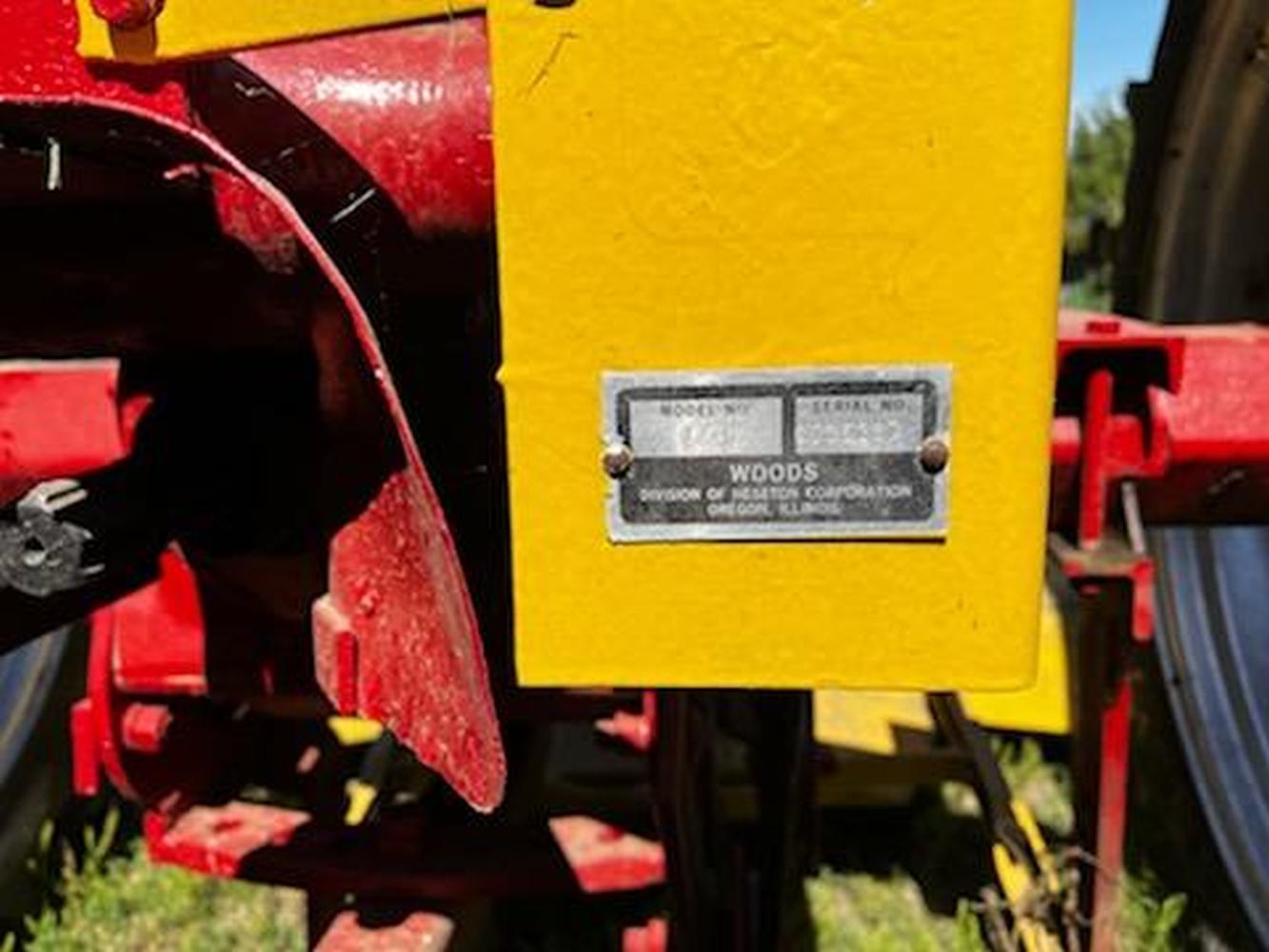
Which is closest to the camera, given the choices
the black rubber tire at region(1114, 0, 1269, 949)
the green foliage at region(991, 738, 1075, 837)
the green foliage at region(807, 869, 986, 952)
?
the black rubber tire at region(1114, 0, 1269, 949)

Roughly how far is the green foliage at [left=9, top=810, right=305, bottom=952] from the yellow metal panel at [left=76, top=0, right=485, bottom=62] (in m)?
1.71

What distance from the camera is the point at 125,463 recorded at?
42.3 inches

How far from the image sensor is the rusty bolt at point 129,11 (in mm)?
782

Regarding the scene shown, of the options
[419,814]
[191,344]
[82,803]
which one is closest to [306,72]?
[191,344]

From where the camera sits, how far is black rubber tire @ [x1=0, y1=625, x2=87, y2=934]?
2051 millimetres

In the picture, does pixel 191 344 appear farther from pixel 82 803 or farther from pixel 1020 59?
pixel 82 803

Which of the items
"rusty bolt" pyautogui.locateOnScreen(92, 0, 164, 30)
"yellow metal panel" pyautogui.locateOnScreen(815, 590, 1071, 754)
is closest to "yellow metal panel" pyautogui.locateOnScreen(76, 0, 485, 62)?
"rusty bolt" pyautogui.locateOnScreen(92, 0, 164, 30)

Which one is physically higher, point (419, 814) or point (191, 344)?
point (191, 344)

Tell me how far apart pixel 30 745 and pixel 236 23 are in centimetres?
160

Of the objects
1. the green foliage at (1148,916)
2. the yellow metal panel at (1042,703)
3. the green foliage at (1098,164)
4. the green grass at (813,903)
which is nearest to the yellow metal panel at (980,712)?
the yellow metal panel at (1042,703)

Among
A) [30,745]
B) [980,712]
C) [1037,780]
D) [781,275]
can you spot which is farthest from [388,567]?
[1037,780]

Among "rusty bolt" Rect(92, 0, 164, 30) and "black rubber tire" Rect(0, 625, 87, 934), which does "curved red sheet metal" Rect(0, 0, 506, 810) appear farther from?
"black rubber tire" Rect(0, 625, 87, 934)

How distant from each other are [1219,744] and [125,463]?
1.59 m

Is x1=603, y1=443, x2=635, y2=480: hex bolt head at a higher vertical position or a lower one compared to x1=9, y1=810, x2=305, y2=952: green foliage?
higher
